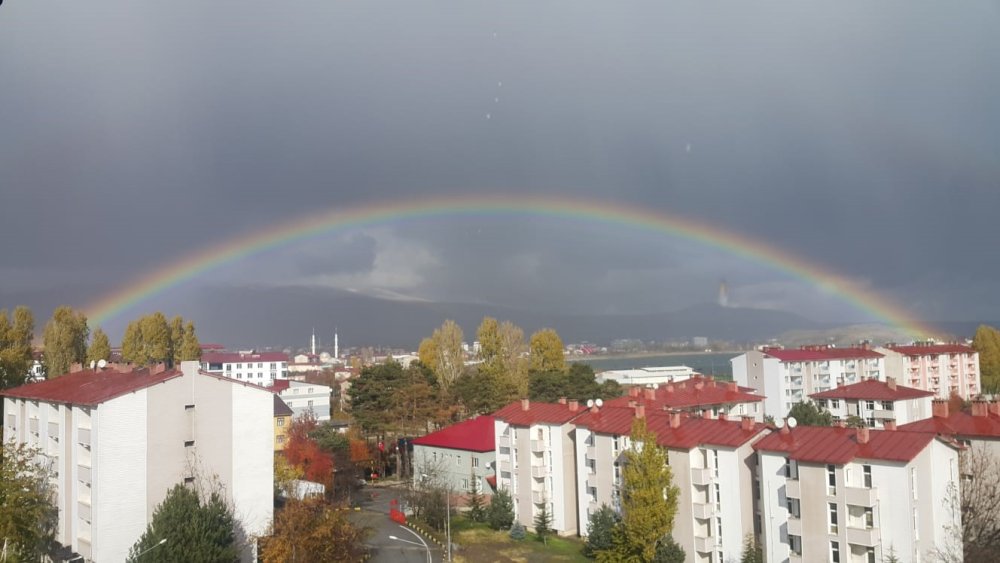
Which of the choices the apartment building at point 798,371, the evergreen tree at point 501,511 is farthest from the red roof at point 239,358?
the evergreen tree at point 501,511

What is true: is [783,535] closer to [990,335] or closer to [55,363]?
[55,363]

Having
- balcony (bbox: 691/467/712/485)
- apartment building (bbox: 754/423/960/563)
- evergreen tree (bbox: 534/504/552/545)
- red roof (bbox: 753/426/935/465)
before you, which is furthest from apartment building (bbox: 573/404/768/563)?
evergreen tree (bbox: 534/504/552/545)

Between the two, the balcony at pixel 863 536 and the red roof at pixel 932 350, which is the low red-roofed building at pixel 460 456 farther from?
the red roof at pixel 932 350

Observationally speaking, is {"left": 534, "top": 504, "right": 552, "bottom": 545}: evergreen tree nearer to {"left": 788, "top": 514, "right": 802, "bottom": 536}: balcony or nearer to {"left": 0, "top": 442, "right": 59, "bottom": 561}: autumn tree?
{"left": 788, "top": 514, "right": 802, "bottom": 536}: balcony

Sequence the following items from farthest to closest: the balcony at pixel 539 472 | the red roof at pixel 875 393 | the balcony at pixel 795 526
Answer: the red roof at pixel 875 393 < the balcony at pixel 539 472 < the balcony at pixel 795 526

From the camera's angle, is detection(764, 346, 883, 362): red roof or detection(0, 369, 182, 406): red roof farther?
detection(764, 346, 883, 362): red roof

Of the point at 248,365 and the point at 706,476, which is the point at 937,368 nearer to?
the point at 706,476
